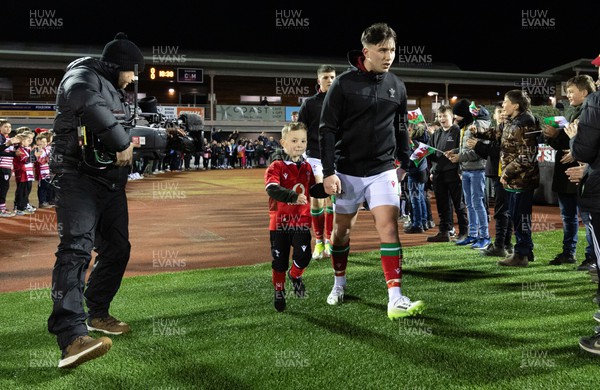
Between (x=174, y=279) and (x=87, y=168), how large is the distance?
9.79ft

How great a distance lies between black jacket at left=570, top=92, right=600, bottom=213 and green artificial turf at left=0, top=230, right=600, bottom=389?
3.43 feet

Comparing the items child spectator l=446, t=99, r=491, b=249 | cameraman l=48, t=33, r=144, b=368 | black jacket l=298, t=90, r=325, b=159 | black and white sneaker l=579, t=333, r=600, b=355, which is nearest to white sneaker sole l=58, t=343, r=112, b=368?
cameraman l=48, t=33, r=144, b=368

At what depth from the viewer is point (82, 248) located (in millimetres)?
3932

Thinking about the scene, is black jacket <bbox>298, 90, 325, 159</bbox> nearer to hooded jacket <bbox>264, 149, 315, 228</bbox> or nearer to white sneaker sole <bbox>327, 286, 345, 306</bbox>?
hooded jacket <bbox>264, 149, 315, 228</bbox>

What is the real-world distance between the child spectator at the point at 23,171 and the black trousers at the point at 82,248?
10231mm

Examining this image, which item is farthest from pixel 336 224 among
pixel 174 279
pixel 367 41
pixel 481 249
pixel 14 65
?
pixel 14 65

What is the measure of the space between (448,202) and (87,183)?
6.42m

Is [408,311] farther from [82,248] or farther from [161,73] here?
[161,73]

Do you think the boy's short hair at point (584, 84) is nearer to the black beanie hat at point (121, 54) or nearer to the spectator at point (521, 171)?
the spectator at point (521, 171)

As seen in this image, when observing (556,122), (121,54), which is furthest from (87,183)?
(556,122)

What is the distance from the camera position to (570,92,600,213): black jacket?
3957 mm

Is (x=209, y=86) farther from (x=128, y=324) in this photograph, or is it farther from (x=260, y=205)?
(x=128, y=324)

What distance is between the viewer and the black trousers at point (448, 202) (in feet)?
29.1

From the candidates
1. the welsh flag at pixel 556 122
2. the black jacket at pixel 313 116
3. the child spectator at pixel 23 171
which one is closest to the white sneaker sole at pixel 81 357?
the black jacket at pixel 313 116
